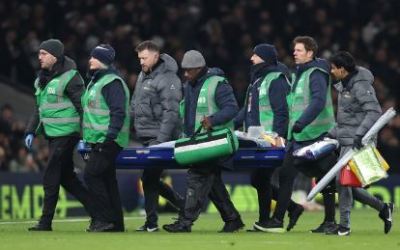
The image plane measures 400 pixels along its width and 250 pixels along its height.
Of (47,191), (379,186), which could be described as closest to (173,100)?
(47,191)

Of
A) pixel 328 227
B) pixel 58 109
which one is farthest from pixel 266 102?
pixel 58 109

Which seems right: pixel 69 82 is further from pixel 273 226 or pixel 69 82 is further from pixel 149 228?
pixel 273 226

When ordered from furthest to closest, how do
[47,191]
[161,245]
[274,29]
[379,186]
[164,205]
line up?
[274,29], [379,186], [164,205], [47,191], [161,245]

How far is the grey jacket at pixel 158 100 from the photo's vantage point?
16.8m

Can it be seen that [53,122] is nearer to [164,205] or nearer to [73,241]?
[73,241]

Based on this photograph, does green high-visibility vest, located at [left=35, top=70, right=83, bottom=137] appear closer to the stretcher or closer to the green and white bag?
the stretcher

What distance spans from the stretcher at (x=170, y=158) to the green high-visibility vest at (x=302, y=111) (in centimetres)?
33

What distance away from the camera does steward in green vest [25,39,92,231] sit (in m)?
16.7

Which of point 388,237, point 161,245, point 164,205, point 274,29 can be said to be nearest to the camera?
point 161,245

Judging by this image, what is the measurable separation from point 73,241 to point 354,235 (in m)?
3.44

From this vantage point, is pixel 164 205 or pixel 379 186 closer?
pixel 164 205

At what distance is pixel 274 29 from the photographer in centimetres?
3162

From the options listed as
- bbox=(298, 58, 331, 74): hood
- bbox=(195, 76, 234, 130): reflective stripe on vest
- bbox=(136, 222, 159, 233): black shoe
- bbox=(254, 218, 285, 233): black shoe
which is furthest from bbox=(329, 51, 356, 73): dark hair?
bbox=(136, 222, 159, 233): black shoe

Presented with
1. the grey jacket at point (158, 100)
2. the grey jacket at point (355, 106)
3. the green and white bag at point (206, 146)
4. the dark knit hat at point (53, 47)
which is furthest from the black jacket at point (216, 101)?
the dark knit hat at point (53, 47)
